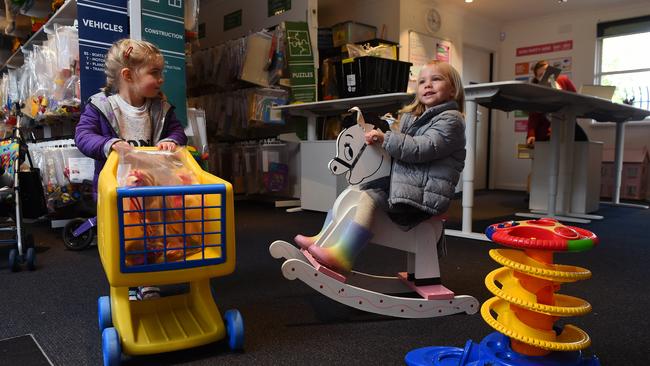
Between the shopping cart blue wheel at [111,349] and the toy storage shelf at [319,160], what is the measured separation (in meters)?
2.51

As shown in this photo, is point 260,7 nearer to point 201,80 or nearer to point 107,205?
point 201,80

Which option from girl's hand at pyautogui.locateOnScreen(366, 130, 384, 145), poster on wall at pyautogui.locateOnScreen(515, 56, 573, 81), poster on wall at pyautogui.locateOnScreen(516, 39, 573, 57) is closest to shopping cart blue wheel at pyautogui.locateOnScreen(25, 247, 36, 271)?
girl's hand at pyautogui.locateOnScreen(366, 130, 384, 145)

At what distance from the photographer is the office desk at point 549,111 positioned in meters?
2.62

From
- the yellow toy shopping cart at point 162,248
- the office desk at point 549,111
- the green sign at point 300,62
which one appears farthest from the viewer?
the green sign at point 300,62

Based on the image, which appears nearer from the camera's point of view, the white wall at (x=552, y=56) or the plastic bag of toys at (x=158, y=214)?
the plastic bag of toys at (x=158, y=214)

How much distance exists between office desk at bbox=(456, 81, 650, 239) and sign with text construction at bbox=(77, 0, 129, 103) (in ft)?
6.70

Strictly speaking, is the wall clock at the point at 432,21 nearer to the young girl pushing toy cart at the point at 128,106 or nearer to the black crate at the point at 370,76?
the black crate at the point at 370,76

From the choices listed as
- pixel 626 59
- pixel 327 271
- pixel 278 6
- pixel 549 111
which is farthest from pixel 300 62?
pixel 626 59

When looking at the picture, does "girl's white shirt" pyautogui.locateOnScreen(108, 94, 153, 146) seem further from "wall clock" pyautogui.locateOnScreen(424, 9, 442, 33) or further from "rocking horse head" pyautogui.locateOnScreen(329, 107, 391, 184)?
"wall clock" pyautogui.locateOnScreen(424, 9, 442, 33)

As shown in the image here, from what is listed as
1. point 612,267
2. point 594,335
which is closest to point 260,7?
point 612,267

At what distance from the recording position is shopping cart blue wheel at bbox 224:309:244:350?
115 cm

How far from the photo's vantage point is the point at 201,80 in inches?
190

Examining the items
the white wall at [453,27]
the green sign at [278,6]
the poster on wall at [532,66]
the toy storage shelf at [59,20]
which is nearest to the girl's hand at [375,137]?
the toy storage shelf at [59,20]

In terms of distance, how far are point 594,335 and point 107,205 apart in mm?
1372
